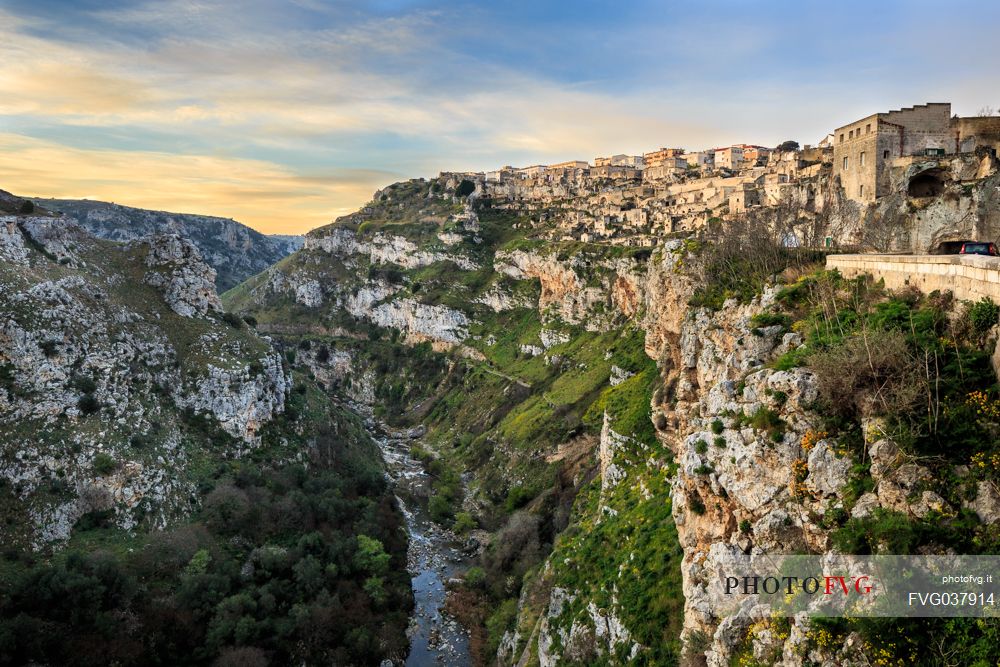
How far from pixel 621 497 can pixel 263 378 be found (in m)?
42.3

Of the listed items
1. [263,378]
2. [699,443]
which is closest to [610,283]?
[263,378]

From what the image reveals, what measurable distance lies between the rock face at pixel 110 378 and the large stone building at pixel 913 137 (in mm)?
58076

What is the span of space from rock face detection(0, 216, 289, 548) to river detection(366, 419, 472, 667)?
1974cm

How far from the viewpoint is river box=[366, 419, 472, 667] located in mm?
42688

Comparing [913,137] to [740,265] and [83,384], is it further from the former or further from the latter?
[83,384]

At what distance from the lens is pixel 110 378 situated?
4841 centimetres

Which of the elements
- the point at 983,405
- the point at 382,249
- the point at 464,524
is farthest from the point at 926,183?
the point at 382,249

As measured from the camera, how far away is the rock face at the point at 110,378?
41156 millimetres

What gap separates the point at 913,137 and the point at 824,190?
917cm

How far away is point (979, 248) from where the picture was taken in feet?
61.8

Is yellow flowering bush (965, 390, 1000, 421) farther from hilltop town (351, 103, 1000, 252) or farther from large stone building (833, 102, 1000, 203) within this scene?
large stone building (833, 102, 1000, 203)

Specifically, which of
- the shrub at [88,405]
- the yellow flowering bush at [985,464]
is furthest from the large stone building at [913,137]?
the shrub at [88,405]

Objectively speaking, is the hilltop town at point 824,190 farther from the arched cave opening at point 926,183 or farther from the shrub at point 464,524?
the shrub at point 464,524

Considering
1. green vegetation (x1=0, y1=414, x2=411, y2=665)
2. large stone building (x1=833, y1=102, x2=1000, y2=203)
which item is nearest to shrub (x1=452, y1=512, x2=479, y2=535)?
green vegetation (x1=0, y1=414, x2=411, y2=665)
